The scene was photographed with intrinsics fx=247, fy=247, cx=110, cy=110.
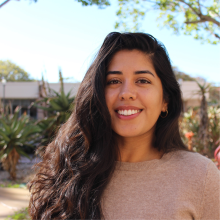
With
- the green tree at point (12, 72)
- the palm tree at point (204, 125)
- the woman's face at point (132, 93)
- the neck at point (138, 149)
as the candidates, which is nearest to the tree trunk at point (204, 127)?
the palm tree at point (204, 125)

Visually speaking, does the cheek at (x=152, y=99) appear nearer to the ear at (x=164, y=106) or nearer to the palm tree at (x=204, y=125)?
the ear at (x=164, y=106)

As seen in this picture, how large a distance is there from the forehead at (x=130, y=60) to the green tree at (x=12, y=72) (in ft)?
137

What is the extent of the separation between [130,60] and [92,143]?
2.27ft

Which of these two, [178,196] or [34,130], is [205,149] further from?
[178,196]

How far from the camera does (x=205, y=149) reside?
7.55 m

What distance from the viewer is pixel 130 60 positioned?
1.77m

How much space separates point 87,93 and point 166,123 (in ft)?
2.21

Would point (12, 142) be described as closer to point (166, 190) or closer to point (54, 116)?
point (54, 116)

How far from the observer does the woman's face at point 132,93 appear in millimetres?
1692

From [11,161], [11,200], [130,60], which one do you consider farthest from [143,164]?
[11,161]

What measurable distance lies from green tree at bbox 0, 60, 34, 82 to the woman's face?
137 feet

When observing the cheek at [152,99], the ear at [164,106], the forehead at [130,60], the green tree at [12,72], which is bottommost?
the ear at [164,106]

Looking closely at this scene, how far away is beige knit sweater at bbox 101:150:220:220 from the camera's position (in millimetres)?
1465

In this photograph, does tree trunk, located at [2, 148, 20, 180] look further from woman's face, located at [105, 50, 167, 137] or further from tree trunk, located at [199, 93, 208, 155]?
woman's face, located at [105, 50, 167, 137]
